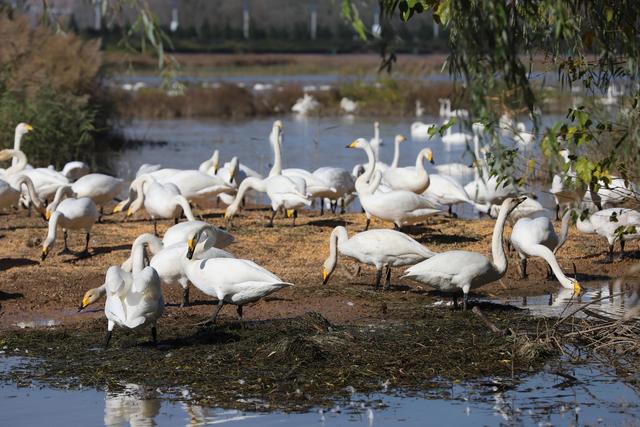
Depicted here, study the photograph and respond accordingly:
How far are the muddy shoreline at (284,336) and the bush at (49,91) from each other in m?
9.91

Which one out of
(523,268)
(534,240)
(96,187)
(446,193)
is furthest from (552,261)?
(96,187)

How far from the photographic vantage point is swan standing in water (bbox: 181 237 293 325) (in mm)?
10023

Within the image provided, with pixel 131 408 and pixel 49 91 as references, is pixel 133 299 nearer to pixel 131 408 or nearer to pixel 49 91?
pixel 131 408

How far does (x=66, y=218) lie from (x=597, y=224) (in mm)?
6385

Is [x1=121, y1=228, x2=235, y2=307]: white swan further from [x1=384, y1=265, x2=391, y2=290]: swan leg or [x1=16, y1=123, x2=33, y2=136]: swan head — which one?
[x1=16, y1=123, x2=33, y2=136]: swan head

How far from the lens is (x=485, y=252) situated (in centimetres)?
1420

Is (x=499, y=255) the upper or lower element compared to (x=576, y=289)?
upper

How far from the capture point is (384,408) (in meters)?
7.73

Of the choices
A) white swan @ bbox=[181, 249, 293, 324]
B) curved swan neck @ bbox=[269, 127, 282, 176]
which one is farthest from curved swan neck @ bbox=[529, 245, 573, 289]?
curved swan neck @ bbox=[269, 127, 282, 176]

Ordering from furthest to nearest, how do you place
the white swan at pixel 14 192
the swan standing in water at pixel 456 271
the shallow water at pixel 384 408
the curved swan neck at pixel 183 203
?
the white swan at pixel 14 192 < the curved swan neck at pixel 183 203 < the swan standing in water at pixel 456 271 < the shallow water at pixel 384 408

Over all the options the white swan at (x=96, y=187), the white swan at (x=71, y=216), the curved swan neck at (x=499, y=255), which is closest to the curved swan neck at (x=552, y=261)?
the curved swan neck at (x=499, y=255)

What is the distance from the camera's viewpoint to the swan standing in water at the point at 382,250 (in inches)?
458

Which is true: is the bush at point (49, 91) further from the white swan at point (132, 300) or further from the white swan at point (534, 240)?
the white swan at point (132, 300)

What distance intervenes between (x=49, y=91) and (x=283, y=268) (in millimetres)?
12908
